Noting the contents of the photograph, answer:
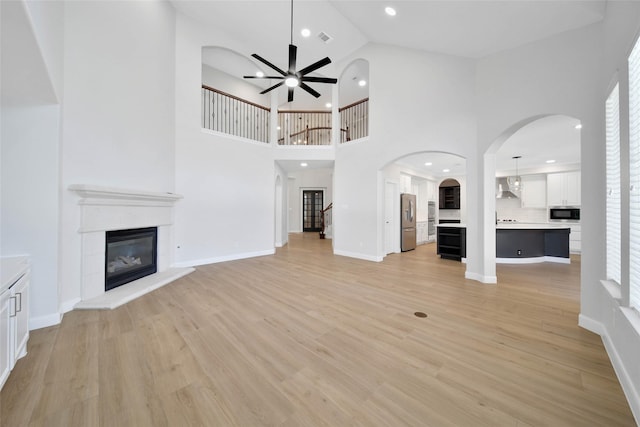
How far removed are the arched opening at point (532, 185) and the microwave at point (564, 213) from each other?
3 cm

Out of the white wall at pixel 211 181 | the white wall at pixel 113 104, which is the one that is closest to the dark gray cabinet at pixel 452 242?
the white wall at pixel 211 181

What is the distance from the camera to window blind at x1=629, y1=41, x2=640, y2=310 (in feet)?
5.11

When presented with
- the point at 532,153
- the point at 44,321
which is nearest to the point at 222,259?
the point at 44,321

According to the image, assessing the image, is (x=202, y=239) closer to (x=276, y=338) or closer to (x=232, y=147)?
(x=232, y=147)

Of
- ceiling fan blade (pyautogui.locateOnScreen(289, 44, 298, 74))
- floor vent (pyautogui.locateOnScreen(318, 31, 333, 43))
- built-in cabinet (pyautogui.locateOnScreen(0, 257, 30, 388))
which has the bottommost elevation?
built-in cabinet (pyautogui.locateOnScreen(0, 257, 30, 388))

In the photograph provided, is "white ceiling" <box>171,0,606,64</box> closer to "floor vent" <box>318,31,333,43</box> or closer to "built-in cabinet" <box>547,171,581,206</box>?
"floor vent" <box>318,31,333,43</box>

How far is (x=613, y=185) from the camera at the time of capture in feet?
7.06

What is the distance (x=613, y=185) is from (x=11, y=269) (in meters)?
5.34

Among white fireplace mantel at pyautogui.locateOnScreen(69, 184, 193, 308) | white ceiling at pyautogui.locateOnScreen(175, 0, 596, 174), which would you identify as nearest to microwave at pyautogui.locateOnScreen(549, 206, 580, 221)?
white ceiling at pyautogui.locateOnScreen(175, 0, 596, 174)

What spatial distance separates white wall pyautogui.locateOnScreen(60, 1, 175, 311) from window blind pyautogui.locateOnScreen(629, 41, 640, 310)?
17.3ft

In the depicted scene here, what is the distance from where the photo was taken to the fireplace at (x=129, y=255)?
3.55 metres

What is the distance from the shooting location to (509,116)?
141 inches

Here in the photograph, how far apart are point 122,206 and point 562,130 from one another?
820 cm

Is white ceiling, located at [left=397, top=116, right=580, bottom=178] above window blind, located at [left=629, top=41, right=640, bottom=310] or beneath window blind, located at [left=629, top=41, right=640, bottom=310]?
above
